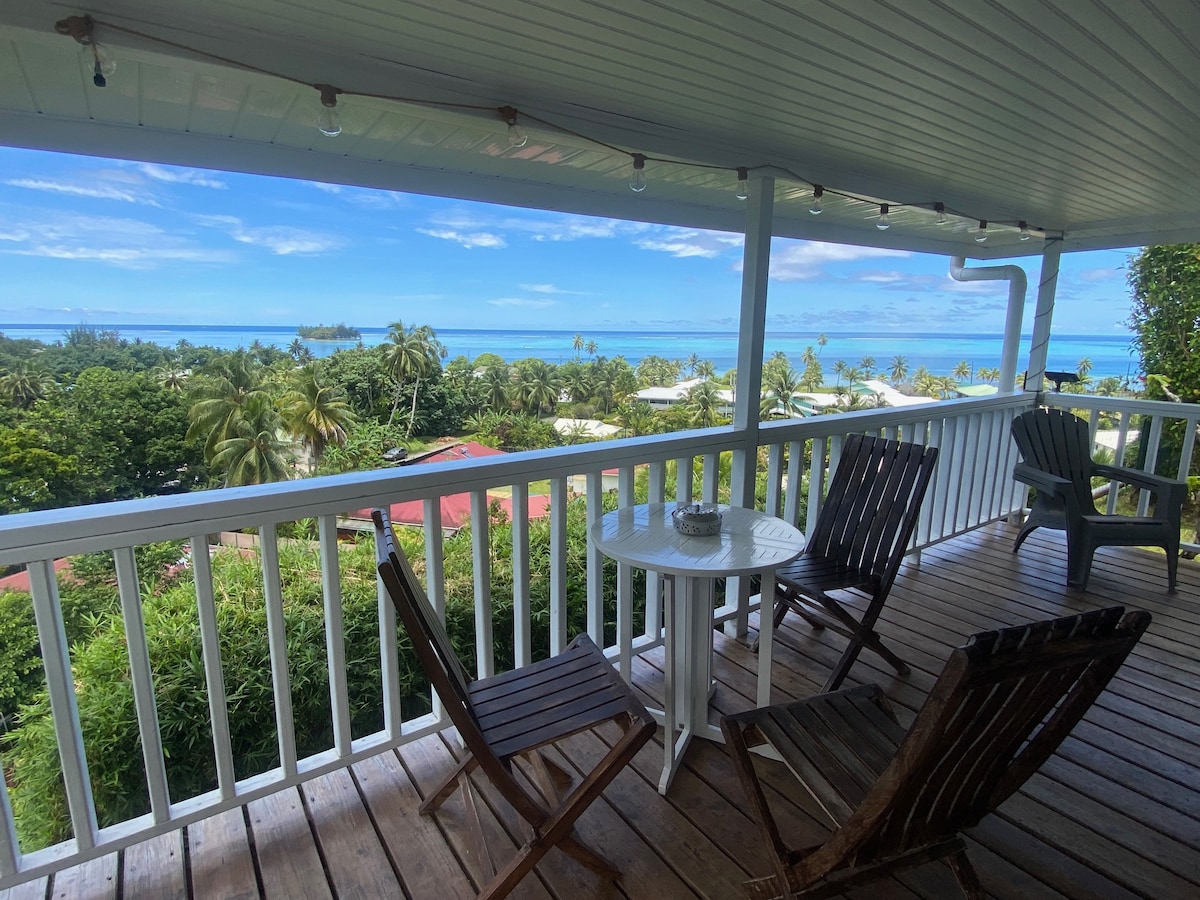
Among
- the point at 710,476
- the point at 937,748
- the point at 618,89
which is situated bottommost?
the point at 937,748

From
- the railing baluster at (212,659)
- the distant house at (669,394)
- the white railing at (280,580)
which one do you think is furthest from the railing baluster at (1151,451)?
the distant house at (669,394)

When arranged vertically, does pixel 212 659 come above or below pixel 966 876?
above

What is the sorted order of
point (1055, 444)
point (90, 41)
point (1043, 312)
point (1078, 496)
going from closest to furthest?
1. point (90, 41)
2. point (1078, 496)
3. point (1055, 444)
4. point (1043, 312)

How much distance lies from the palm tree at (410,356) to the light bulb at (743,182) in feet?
81.4

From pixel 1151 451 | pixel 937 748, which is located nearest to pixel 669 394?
pixel 1151 451

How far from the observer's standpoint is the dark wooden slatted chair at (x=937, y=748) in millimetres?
1084

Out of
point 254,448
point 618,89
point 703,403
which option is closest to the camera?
point 618,89

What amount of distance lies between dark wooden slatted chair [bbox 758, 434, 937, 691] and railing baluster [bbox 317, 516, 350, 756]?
1.66m

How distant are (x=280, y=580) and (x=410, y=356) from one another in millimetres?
27201

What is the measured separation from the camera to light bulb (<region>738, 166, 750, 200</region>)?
266 centimetres

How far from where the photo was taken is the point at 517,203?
293 cm

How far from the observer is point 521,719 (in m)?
1.58

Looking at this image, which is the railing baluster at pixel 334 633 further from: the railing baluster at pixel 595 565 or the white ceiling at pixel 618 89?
the white ceiling at pixel 618 89

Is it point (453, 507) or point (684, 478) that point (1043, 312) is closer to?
point (684, 478)
